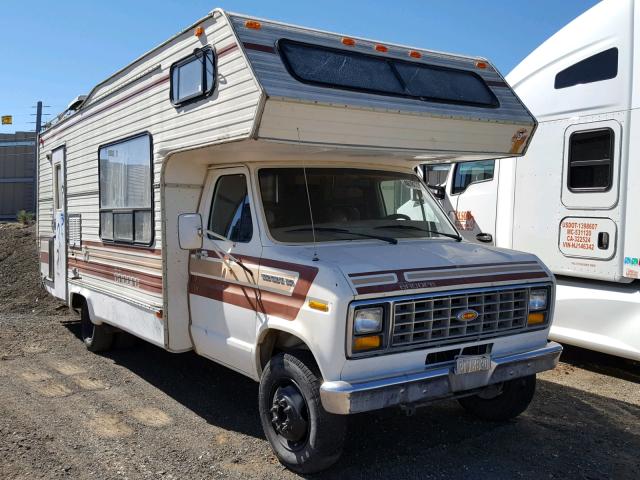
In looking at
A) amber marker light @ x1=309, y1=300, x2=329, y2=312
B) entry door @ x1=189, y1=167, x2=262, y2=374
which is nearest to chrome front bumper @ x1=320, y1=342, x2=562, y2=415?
amber marker light @ x1=309, y1=300, x2=329, y2=312

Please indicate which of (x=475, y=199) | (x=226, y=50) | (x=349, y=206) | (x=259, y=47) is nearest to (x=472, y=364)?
(x=349, y=206)

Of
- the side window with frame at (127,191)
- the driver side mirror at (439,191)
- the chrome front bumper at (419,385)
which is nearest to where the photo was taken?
the chrome front bumper at (419,385)

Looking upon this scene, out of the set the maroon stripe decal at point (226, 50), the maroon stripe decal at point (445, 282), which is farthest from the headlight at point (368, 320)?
the maroon stripe decal at point (226, 50)

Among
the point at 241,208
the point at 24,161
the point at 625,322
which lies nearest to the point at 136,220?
the point at 241,208

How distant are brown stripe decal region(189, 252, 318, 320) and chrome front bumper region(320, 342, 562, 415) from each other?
590 mm

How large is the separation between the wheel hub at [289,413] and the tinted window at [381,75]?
206 centimetres

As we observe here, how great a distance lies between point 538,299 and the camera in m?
4.46

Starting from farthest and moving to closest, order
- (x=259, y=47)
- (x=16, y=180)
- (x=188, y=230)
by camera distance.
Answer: (x=16, y=180) → (x=188, y=230) → (x=259, y=47)

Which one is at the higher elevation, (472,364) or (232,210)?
(232,210)

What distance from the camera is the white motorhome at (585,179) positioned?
6.06 m

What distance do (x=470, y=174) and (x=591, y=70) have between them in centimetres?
200

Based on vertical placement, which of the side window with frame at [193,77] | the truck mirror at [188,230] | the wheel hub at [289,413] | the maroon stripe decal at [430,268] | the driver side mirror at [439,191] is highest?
the side window with frame at [193,77]

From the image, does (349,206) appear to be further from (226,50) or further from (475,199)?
(475,199)

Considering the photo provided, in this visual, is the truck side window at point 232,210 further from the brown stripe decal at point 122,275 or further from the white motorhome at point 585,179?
the white motorhome at point 585,179
